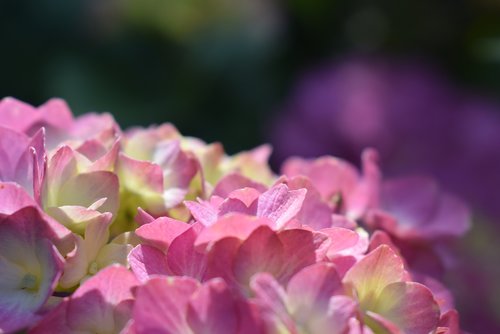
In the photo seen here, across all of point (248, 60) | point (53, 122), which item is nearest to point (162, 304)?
point (53, 122)

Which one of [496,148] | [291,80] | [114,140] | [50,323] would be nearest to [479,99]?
[496,148]

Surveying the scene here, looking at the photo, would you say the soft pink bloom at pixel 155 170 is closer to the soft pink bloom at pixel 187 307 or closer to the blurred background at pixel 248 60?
the soft pink bloom at pixel 187 307

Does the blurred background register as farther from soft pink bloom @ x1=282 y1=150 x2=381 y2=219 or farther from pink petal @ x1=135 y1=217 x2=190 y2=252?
pink petal @ x1=135 y1=217 x2=190 y2=252

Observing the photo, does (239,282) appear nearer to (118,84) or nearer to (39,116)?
(39,116)

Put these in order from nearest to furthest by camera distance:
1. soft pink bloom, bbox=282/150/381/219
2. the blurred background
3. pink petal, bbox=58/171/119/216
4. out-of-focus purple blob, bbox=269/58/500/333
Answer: pink petal, bbox=58/171/119/216 → soft pink bloom, bbox=282/150/381/219 → out-of-focus purple blob, bbox=269/58/500/333 → the blurred background

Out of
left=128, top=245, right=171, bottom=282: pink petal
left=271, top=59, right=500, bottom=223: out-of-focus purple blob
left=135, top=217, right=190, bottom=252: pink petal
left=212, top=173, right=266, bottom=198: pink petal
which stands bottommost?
left=271, top=59, right=500, bottom=223: out-of-focus purple blob

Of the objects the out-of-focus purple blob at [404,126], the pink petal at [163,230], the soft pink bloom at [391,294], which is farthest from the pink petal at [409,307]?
the out-of-focus purple blob at [404,126]

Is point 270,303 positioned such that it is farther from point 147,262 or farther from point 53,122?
point 53,122

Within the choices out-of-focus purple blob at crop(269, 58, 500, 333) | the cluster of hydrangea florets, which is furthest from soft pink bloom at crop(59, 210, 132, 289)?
out-of-focus purple blob at crop(269, 58, 500, 333)
